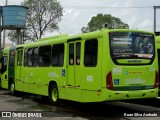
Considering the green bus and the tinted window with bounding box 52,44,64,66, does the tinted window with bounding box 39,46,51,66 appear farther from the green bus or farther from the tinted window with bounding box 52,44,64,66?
the green bus

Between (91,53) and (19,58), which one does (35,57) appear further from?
(91,53)

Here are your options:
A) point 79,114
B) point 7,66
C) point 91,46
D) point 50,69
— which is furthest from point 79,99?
point 7,66

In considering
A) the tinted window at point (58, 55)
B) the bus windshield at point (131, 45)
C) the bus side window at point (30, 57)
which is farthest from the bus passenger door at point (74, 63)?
the bus side window at point (30, 57)

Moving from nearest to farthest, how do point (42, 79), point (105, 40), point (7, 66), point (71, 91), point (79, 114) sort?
point (105, 40) → point (79, 114) → point (71, 91) → point (42, 79) → point (7, 66)

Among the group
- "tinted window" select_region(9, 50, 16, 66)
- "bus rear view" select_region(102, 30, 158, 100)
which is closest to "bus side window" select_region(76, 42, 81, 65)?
"bus rear view" select_region(102, 30, 158, 100)

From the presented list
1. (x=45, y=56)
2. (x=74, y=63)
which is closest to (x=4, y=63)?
(x=45, y=56)

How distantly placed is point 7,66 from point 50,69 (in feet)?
22.2

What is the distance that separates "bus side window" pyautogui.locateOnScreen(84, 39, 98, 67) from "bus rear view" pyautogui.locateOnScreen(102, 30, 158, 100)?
60cm

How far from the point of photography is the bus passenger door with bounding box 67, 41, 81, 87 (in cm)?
1431

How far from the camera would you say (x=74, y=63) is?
1460 centimetres

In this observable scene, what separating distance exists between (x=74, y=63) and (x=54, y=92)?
8.04 ft

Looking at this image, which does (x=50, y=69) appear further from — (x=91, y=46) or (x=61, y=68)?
(x=91, y=46)

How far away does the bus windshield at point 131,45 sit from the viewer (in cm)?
1309

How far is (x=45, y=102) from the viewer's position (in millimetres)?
18172
